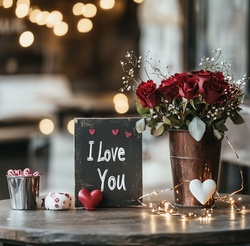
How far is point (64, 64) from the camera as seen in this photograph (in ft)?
36.4

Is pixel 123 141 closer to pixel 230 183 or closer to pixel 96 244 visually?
pixel 96 244

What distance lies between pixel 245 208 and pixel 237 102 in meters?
0.35

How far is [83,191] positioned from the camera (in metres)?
2.65

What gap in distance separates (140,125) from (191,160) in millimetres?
202

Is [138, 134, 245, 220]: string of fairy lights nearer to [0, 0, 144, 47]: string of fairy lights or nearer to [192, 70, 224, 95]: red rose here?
[192, 70, 224, 95]: red rose

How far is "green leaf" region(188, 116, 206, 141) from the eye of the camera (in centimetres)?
257

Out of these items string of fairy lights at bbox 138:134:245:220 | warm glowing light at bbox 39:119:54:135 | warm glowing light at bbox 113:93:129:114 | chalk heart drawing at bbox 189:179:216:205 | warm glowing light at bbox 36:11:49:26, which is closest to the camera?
string of fairy lights at bbox 138:134:245:220

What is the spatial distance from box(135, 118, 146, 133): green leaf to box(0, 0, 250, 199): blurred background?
400 centimetres

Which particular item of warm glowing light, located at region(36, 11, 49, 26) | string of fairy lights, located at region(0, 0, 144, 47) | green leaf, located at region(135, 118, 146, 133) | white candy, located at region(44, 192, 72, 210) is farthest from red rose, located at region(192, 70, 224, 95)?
warm glowing light, located at region(36, 11, 49, 26)

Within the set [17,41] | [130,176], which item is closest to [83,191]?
[130,176]

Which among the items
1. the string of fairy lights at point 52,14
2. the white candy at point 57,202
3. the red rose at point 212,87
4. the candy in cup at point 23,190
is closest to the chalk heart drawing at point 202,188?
the red rose at point 212,87

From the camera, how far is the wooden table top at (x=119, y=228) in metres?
2.18

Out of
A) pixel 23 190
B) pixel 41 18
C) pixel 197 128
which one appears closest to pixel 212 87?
pixel 197 128

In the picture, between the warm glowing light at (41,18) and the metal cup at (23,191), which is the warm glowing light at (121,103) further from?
the metal cup at (23,191)
